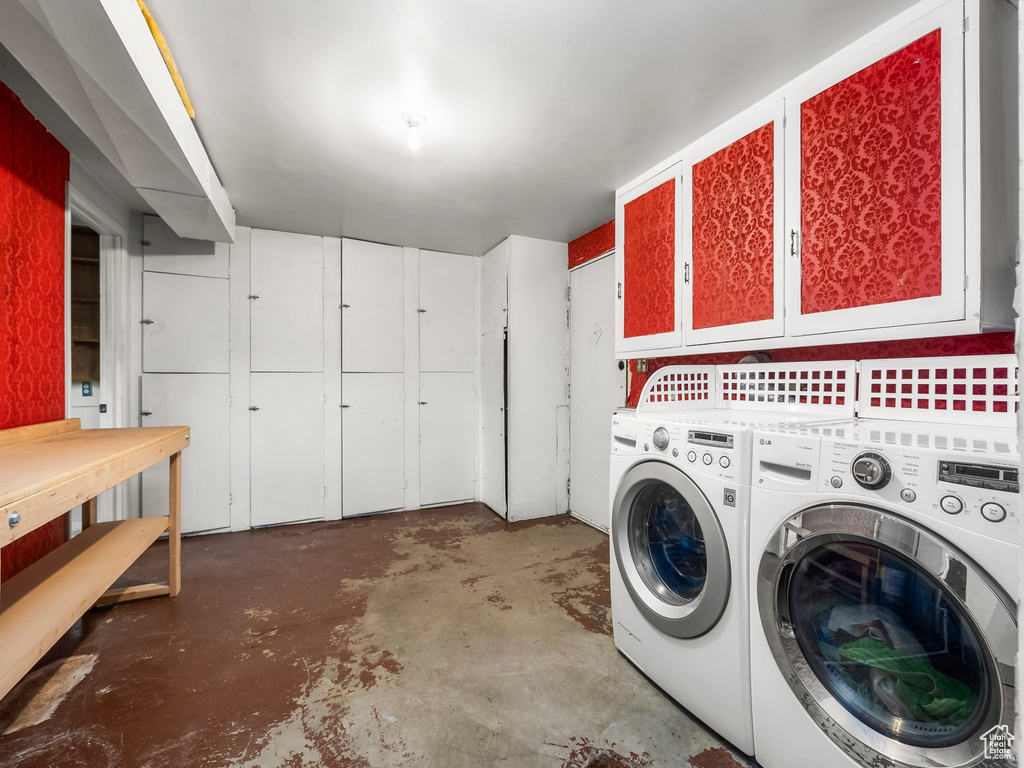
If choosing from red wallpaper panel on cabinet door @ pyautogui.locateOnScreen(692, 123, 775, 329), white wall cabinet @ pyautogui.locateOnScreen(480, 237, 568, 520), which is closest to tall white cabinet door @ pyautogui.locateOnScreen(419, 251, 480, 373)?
white wall cabinet @ pyautogui.locateOnScreen(480, 237, 568, 520)

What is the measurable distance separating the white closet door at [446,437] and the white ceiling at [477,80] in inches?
71.0

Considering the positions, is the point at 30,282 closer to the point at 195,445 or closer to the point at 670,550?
the point at 195,445

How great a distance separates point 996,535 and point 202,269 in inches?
168

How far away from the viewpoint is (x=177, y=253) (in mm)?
3211

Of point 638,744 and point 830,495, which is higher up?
point 830,495

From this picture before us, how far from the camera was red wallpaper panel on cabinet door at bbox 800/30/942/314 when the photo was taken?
4.26ft

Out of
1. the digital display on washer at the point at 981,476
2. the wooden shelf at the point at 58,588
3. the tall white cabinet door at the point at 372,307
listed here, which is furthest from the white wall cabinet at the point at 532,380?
the digital display on washer at the point at 981,476

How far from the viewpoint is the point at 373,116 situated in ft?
6.40

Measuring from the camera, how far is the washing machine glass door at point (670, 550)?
138 cm

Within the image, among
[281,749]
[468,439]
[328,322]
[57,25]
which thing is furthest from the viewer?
[468,439]

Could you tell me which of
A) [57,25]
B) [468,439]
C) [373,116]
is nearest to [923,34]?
[373,116]

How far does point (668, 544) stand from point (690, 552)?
0.37 ft

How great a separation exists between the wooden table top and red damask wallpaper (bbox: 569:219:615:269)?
2.97 meters

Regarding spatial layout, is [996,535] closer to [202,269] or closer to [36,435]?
[36,435]
